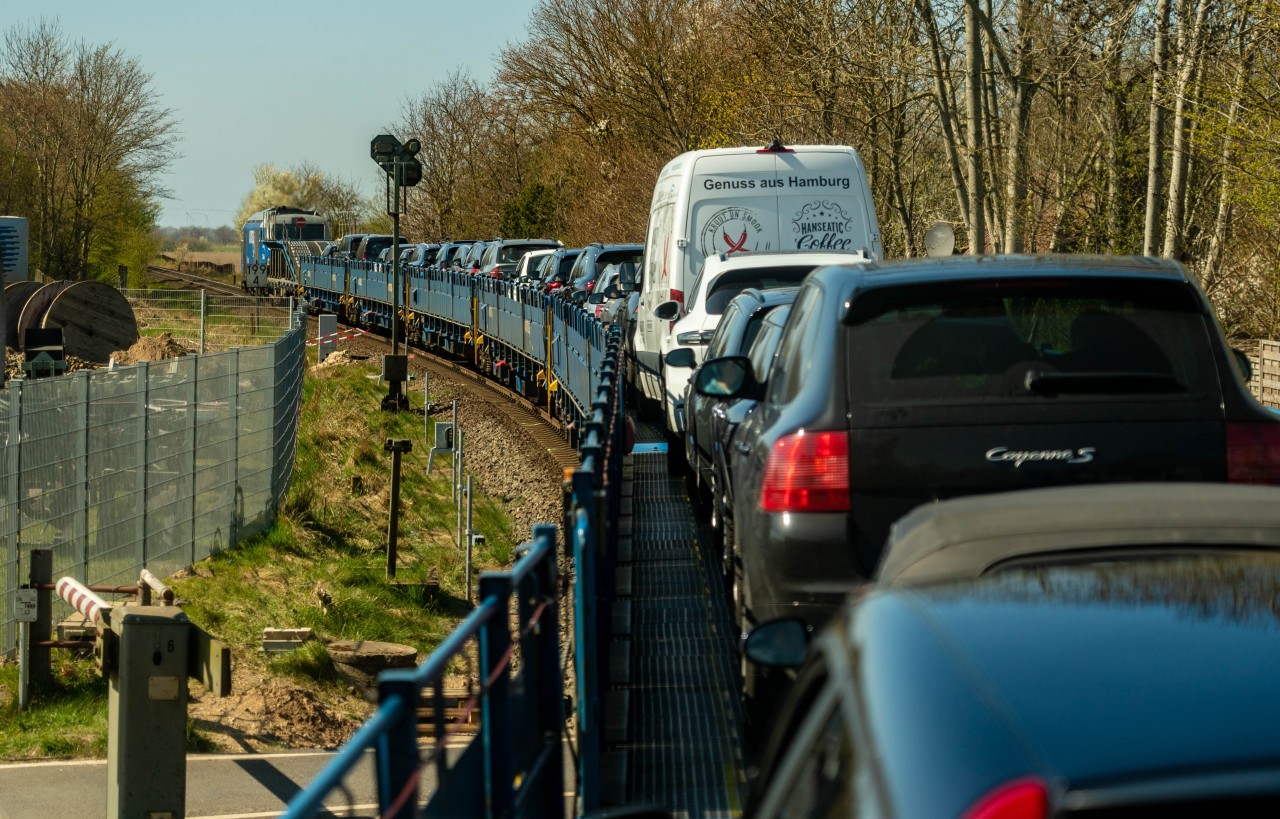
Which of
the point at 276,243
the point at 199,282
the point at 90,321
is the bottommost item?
the point at 199,282

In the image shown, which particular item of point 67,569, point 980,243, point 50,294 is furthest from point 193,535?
point 50,294

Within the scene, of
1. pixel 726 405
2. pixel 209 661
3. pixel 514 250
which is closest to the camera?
pixel 209 661

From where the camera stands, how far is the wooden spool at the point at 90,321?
40.3 metres

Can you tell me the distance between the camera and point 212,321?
49.5 metres

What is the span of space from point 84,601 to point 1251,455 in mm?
8398

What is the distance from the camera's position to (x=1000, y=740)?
186cm

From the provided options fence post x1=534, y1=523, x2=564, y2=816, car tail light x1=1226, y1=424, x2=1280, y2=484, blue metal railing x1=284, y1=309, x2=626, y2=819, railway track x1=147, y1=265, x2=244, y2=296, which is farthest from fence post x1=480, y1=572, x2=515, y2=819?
railway track x1=147, y1=265, x2=244, y2=296

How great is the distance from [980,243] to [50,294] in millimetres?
23521

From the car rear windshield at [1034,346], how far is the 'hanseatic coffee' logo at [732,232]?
33.2ft

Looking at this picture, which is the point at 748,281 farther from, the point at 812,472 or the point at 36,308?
the point at 36,308

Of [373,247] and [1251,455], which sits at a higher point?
[373,247]

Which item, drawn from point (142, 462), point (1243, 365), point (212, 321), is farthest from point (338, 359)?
point (1243, 365)

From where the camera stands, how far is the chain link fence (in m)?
17.3

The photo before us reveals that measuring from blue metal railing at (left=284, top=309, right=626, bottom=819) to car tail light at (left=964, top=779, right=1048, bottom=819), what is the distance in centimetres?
86
